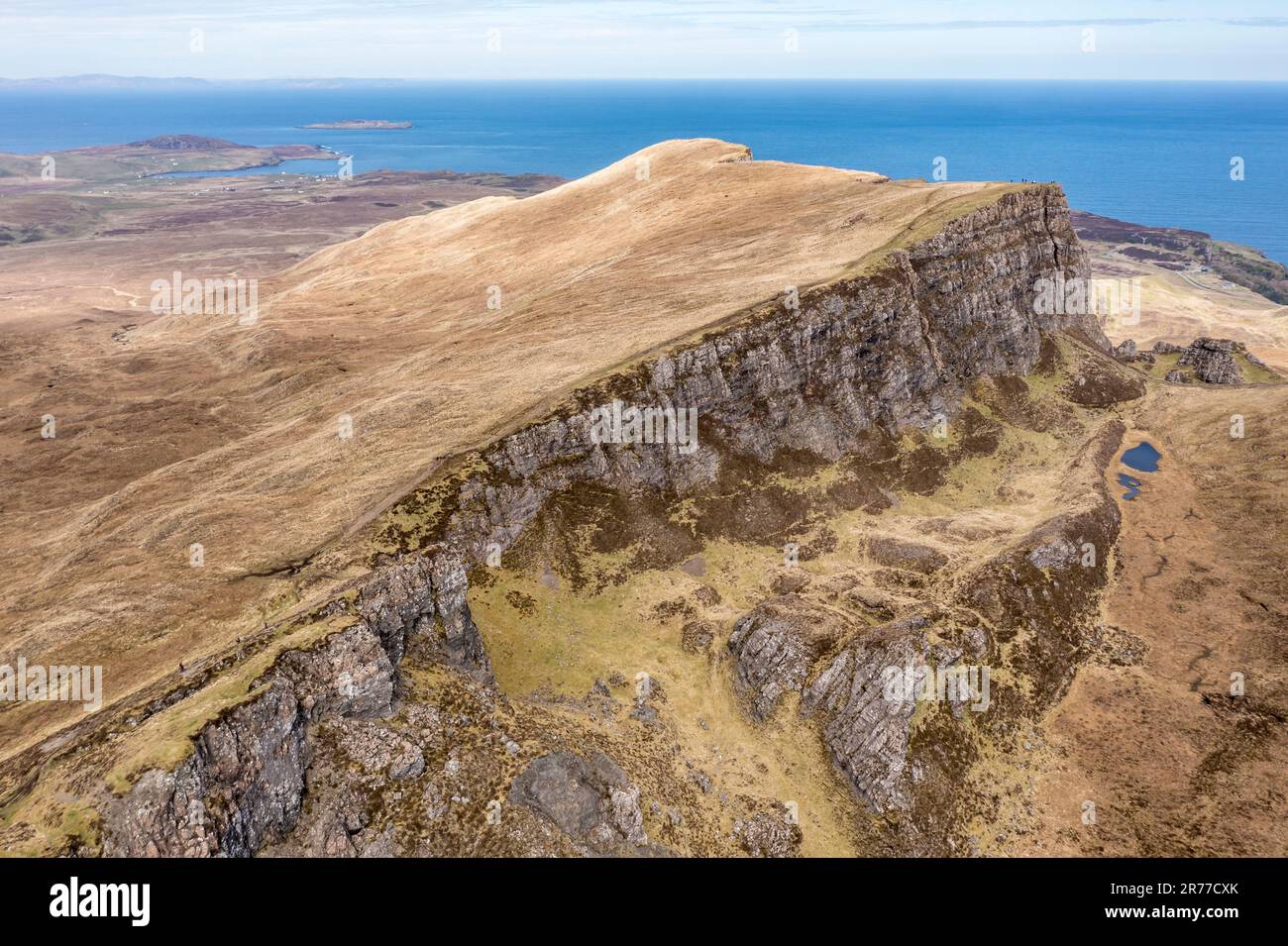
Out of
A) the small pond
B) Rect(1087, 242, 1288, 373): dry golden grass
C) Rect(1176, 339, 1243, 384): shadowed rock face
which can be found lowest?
the small pond

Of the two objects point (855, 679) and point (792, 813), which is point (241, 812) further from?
point (855, 679)

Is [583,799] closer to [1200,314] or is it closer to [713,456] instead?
[713,456]

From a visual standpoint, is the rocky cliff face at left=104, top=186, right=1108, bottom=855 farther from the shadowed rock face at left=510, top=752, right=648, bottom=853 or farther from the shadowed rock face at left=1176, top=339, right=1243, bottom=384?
the shadowed rock face at left=1176, top=339, right=1243, bottom=384

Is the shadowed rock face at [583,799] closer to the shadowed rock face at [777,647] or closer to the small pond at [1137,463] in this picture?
the shadowed rock face at [777,647]

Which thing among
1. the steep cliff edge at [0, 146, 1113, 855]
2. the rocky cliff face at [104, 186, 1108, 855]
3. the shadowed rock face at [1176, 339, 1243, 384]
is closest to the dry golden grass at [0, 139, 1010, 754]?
the steep cliff edge at [0, 146, 1113, 855]

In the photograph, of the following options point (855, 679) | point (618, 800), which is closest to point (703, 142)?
point (855, 679)
